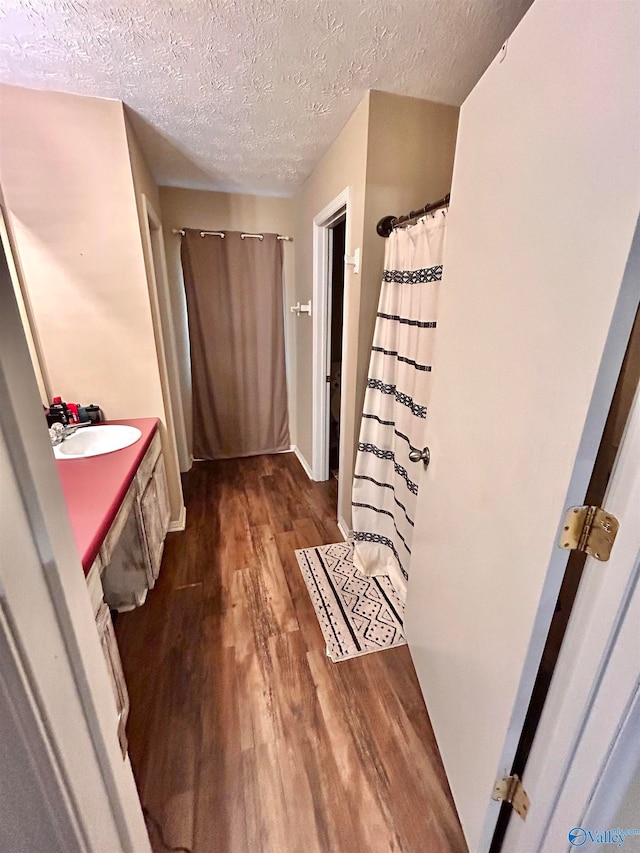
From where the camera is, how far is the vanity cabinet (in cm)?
165

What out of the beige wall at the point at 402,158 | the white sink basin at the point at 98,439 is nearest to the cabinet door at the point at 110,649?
the white sink basin at the point at 98,439

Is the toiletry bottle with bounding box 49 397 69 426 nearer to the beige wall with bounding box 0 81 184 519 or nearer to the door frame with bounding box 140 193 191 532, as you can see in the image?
the beige wall with bounding box 0 81 184 519

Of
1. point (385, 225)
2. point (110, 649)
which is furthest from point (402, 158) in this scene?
point (110, 649)

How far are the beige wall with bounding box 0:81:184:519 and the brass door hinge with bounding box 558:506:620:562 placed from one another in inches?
79.7

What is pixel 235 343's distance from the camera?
3.31m

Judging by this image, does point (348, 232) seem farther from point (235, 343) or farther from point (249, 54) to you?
point (235, 343)

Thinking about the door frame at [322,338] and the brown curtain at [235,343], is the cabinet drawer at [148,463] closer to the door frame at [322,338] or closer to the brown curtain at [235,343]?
the door frame at [322,338]

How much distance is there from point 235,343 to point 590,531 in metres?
3.10

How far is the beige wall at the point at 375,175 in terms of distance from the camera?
1.66m

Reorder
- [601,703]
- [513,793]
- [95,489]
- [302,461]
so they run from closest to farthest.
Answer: [601,703], [513,793], [95,489], [302,461]

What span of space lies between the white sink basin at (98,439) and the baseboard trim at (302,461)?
1.65 meters

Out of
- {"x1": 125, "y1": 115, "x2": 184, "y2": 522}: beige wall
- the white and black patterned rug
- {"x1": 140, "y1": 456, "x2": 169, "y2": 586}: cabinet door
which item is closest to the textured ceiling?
{"x1": 125, "y1": 115, "x2": 184, "y2": 522}: beige wall

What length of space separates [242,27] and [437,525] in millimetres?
1805

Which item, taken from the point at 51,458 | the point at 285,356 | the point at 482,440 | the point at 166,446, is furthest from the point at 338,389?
the point at 51,458
